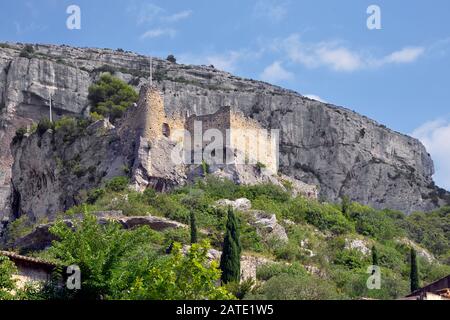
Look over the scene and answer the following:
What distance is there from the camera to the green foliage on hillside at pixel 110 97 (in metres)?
66.1

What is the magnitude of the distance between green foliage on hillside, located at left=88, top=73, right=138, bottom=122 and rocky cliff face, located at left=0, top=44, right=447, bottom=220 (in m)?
7.53

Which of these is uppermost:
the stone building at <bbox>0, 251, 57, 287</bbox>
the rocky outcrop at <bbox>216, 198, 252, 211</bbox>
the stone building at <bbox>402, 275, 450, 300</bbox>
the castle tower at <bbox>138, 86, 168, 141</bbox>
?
the castle tower at <bbox>138, 86, 168, 141</bbox>

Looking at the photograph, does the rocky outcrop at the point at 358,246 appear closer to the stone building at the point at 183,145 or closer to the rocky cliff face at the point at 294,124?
the stone building at the point at 183,145

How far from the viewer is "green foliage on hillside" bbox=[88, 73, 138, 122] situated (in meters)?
66.1

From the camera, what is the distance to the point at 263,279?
40.4m

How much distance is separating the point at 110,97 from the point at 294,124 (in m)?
21.2

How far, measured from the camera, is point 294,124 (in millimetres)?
84500

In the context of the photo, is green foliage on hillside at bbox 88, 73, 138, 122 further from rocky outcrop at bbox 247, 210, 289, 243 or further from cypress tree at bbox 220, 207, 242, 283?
cypress tree at bbox 220, 207, 242, 283

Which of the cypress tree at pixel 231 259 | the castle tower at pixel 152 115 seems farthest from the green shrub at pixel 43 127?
the cypress tree at pixel 231 259

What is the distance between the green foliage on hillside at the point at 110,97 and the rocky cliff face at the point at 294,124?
297 inches

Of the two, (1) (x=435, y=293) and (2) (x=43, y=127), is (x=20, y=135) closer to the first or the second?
(2) (x=43, y=127)

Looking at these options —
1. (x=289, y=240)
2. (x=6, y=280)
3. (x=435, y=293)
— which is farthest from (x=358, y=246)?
(x=6, y=280)

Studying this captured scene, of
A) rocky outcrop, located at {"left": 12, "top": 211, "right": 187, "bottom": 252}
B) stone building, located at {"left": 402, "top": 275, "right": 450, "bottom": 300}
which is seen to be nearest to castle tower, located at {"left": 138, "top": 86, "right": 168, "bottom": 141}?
rocky outcrop, located at {"left": 12, "top": 211, "right": 187, "bottom": 252}
